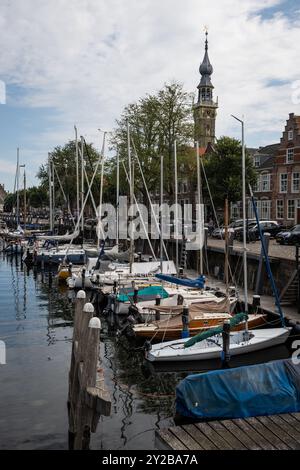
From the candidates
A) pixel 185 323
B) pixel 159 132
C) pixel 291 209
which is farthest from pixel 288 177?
pixel 185 323

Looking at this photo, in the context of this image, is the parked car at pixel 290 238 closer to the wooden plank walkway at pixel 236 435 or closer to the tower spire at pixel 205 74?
the wooden plank walkway at pixel 236 435

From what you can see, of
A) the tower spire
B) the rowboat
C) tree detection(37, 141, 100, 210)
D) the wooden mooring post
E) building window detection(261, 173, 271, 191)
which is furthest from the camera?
the tower spire

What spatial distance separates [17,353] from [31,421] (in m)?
6.96

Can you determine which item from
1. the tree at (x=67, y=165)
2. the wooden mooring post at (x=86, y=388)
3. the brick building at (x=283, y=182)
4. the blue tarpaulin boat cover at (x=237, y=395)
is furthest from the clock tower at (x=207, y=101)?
the wooden mooring post at (x=86, y=388)

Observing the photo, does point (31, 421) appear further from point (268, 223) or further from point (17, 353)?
point (268, 223)

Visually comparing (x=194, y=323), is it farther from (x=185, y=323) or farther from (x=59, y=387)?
(x=59, y=387)

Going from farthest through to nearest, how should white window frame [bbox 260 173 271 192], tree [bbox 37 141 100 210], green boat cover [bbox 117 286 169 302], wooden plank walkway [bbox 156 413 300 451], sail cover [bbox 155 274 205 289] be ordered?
tree [bbox 37 141 100 210] < white window frame [bbox 260 173 271 192] < sail cover [bbox 155 274 205 289] < green boat cover [bbox 117 286 169 302] < wooden plank walkway [bbox 156 413 300 451]

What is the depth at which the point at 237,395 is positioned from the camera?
1212 cm

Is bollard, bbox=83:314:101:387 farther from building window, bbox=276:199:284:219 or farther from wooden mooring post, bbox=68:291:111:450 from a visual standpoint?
building window, bbox=276:199:284:219

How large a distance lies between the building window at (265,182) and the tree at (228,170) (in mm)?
7005

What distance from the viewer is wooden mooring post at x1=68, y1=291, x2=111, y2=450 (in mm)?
10695

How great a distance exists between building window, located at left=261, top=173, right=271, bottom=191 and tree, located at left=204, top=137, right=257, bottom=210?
700 centimetres

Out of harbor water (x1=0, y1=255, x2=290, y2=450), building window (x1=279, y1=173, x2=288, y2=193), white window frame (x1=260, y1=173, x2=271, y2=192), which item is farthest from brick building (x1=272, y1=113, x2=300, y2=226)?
harbor water (x1=0, y1=255, x2=290, y2=450)

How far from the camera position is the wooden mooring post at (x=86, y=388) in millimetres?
10695
